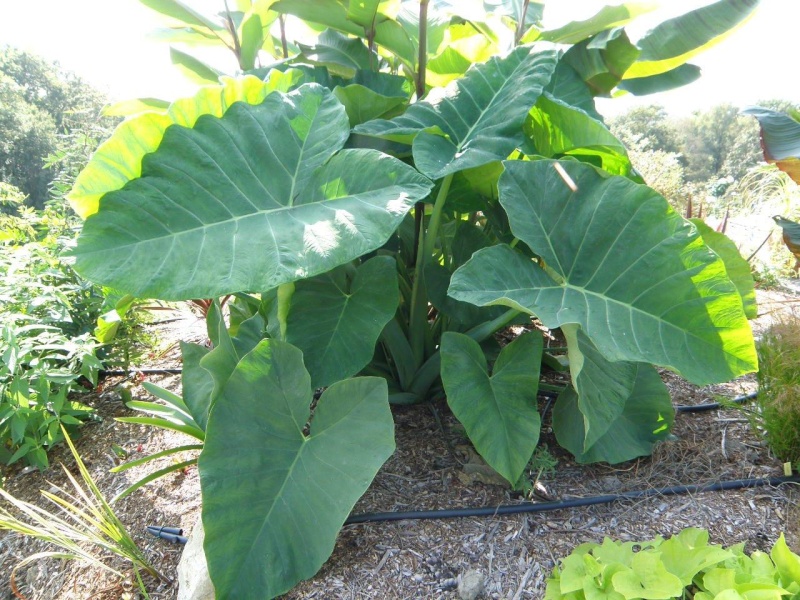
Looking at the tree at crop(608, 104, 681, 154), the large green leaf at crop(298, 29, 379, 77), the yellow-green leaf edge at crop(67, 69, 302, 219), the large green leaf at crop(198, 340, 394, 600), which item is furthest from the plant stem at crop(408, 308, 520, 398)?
the tree at crop(608, 104, 681, 154)

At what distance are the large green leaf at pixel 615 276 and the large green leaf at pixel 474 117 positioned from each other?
0.42ft

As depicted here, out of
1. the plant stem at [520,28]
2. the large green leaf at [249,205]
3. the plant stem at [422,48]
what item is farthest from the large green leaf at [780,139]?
the large green leaf at [249,205]

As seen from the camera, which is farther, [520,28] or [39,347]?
[520,28]

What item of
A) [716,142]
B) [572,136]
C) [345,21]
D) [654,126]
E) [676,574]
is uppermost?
[345,21]

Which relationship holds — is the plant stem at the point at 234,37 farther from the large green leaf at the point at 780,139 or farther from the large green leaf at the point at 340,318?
the large green leaf at the point at 780,139

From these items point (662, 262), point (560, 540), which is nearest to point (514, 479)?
point (560, 540)

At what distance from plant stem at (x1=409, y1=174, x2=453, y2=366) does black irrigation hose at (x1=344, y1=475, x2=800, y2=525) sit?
497mm

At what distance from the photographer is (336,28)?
5.80ft

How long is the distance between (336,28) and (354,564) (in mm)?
1722

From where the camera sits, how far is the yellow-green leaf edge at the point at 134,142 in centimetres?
109

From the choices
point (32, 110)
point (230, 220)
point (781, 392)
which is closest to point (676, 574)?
point (781, 392)

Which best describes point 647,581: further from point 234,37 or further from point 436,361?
point 234,37

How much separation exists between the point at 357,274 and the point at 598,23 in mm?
1226

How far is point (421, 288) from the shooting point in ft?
5.14
